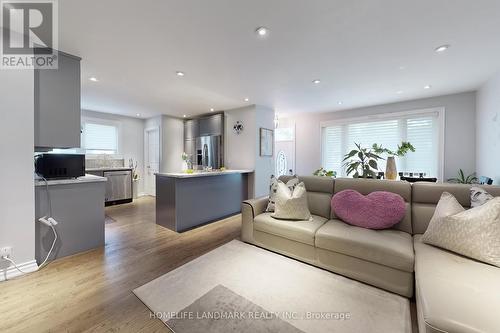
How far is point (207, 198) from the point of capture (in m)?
3.81

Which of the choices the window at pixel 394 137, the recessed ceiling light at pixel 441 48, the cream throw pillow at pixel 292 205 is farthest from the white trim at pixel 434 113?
the cream throw pillow at pixel 292 205

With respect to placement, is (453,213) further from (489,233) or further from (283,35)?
(283,35)

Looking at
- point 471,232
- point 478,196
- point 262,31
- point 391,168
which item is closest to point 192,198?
point 262,31

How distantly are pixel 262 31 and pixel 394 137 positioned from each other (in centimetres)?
406

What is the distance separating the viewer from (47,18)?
5.95 ft

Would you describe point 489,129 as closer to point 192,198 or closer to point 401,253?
point 401,253

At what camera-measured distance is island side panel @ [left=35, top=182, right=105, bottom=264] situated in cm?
227

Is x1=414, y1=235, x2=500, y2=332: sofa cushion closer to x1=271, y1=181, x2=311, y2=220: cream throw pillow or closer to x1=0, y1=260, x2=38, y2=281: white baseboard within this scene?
x1=271, y1=181, x2=311, y2=220: cream throw pillow

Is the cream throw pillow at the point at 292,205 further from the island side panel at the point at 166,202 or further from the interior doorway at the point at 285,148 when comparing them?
the interior doorway at the point at 285,148

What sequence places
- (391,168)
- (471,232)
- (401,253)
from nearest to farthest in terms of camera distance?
(471,232)
(401,253)
(391,168)

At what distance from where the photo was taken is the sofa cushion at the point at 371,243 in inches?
68.1

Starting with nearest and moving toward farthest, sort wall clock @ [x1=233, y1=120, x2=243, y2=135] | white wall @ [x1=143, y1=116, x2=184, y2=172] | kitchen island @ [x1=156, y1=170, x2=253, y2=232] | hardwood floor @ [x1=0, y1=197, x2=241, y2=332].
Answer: hardwood floor @ [x1=0, y1=197, x2=241, y2=332]
kitchen island @ [x1=156, y1=170, x2=253, y2=232]
wall clock @ [x1=233, y1=120, x2=243, y2=135]
white wall @ [x1=143, y1=116, x2=184, y2=172]

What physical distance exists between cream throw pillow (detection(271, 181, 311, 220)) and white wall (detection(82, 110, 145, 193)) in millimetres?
5202

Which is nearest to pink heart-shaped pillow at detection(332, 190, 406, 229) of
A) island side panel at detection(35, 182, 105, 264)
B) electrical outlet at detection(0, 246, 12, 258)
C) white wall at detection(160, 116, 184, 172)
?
island side panel at detection(35, 182, 105, 264)
